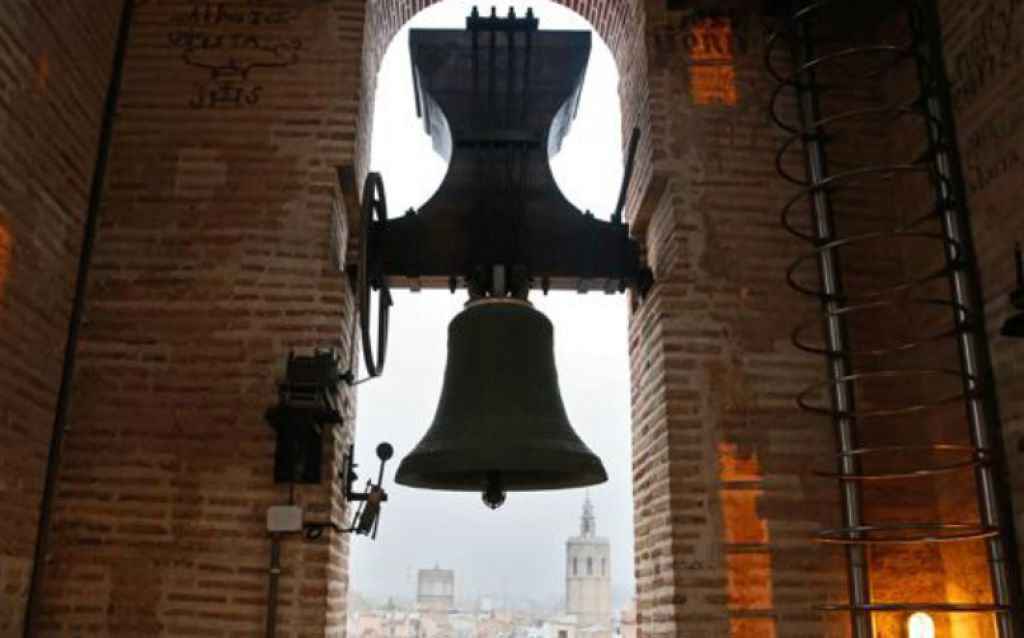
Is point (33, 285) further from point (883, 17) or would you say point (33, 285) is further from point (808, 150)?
point (883, 17)

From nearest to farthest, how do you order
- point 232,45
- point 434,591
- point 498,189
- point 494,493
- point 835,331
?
1. point 494,493
2. point 835,331
3. point 498,189
4. point 232,45
5. point 434,591

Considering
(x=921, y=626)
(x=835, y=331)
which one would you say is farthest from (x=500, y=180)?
(x=921, y=626)

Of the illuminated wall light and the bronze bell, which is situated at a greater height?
the bronze bell

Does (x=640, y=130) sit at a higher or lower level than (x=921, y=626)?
higher

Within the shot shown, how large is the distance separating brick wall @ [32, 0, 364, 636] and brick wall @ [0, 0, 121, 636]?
210mm

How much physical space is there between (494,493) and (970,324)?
6.76 feet

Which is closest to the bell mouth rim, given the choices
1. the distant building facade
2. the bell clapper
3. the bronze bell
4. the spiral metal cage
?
the bronze bell

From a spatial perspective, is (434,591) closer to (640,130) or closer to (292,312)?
(292,312)

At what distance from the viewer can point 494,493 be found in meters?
3.28

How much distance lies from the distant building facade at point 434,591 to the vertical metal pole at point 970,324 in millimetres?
4394

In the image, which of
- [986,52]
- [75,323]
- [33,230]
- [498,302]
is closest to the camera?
[498,302]

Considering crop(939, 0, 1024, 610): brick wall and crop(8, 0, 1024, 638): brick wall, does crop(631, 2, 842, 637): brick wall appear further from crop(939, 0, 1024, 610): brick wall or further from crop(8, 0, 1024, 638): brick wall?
crop(939, 0, 1024, 610): brick wall

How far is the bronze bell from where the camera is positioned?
10.4 feet

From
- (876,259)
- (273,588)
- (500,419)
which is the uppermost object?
(876,259)
